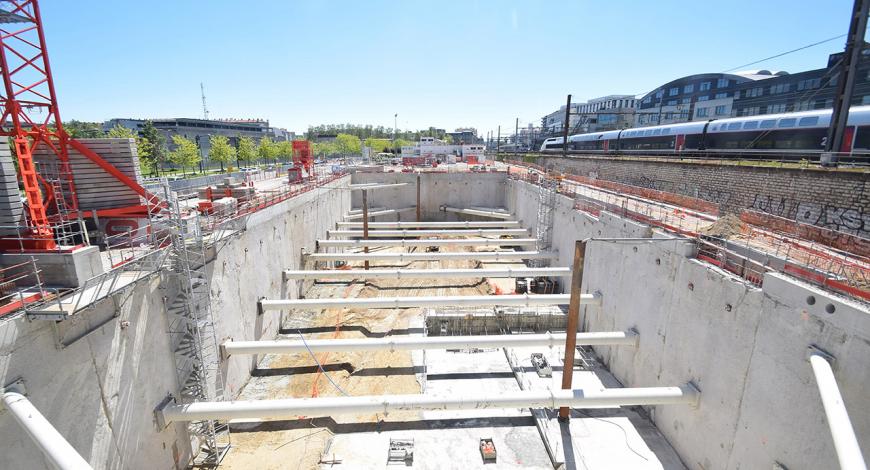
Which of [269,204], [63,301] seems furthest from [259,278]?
[63,301]

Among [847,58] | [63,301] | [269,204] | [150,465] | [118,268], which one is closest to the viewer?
[63,301]

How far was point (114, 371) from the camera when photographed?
891cm

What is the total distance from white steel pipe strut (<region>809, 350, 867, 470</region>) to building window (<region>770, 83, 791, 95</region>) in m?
71.2

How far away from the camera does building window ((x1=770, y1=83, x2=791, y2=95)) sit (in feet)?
188

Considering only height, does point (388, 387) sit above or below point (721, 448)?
below

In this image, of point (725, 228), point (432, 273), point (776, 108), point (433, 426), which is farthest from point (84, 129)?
point (776, 108)

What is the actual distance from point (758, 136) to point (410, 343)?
2685 centimetres

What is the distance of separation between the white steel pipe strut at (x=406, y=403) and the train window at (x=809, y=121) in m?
20.1

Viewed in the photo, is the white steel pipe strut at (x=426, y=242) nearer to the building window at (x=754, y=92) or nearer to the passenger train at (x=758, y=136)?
the passenger train at (x=758, y=136)

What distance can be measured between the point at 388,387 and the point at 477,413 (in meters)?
3.45

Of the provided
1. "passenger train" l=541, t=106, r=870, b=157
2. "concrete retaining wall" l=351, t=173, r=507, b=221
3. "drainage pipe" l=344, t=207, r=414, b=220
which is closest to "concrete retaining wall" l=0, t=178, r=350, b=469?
"drainage pipe" l=344, t=207, r=414, b=220

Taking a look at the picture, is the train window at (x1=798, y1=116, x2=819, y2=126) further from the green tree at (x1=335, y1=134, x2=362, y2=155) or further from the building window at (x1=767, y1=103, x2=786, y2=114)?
the green tree at (x1=335, y1=134, x2=362, y2=155)

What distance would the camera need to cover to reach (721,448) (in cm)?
1005

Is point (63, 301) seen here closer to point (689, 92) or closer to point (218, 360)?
point (218, 360)
